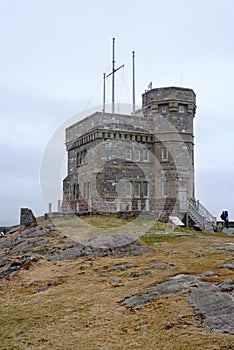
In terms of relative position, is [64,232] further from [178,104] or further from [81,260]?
[178,104]

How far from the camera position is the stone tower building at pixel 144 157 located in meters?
40.3

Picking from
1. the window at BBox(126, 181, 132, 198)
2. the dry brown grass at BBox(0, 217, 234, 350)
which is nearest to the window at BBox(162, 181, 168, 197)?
the window at BBox(126, 181, 132, 198)

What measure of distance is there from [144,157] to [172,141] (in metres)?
2.99

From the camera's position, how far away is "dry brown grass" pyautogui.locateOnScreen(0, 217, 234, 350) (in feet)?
37.4

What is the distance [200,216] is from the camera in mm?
40094

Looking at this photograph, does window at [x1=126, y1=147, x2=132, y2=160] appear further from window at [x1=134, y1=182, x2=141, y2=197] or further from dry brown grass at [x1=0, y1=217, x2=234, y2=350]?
dry brown grass at [x1=0, y1=217, x2=234, y2=350]

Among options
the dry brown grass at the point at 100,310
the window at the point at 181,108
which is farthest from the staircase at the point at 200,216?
the dry brown grass at the point at 100,310

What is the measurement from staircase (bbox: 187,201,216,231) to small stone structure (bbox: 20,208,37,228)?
1392cm

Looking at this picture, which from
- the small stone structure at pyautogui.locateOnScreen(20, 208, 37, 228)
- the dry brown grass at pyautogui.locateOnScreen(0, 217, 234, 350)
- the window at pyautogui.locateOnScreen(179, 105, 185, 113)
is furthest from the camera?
the window at pyautogui.locateOnScreen(179, 105, 185, 113)

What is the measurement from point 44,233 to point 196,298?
17.9 meters

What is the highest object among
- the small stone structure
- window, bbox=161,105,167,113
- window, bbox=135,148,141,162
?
window, bbox=161,105,167,113

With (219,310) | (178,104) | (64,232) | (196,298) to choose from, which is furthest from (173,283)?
(178,104)

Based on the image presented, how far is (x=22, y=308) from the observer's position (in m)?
15.8

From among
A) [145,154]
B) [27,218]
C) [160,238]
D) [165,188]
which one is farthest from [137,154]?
[160,238]
